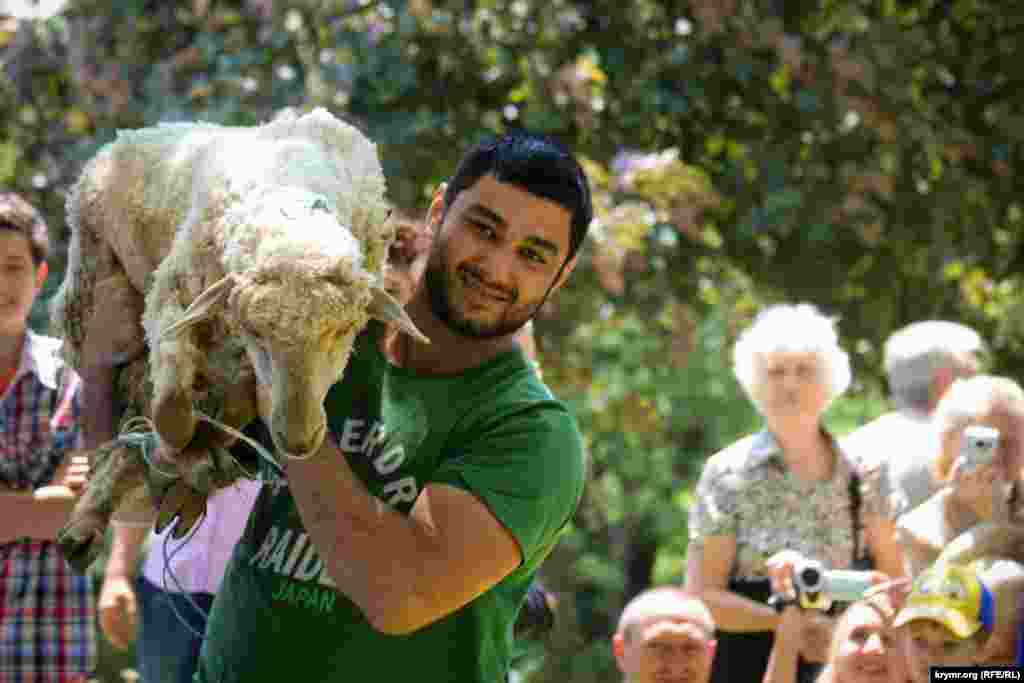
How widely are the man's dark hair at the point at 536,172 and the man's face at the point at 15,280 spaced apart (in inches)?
74.4

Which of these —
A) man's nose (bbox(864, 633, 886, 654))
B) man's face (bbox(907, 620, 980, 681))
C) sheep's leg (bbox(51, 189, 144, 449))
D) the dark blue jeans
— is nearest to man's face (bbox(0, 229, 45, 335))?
the dark blue jeans

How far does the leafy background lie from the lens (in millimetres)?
7852

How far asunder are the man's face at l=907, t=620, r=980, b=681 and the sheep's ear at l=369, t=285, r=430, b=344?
4.69 feet

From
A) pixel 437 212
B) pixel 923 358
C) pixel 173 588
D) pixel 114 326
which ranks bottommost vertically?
pixel 173 588

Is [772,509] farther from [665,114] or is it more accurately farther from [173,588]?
[665,114]

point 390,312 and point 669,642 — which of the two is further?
point 669,642

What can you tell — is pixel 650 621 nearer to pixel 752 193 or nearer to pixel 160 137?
pixel 160 137

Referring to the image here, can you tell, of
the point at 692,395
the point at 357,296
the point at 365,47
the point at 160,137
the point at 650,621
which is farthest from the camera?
the point at 692,395

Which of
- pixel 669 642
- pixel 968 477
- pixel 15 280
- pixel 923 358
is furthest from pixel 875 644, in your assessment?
pixel 15 280

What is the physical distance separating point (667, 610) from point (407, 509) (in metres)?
1.79

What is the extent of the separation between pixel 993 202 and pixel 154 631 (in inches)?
199

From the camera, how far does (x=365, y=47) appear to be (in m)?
7.81

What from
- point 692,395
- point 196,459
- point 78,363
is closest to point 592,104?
point 78,363

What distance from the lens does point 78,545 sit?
10.3 feet
